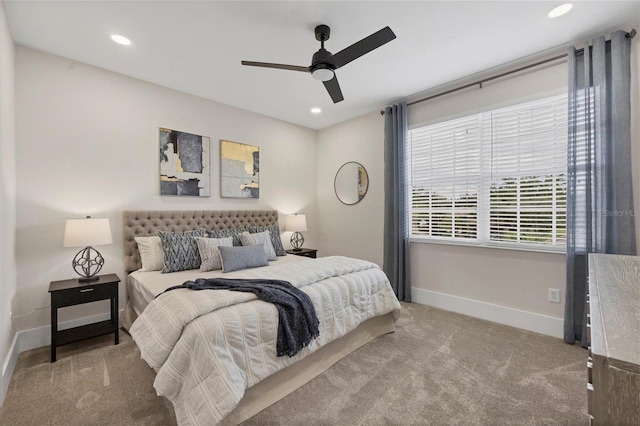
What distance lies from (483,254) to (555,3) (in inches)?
94.6

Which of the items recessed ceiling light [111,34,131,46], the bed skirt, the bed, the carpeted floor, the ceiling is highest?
the ceiling

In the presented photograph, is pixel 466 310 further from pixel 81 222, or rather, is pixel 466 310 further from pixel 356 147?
pixel 81 222

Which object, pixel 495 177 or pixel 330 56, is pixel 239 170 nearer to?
pixel 330 56

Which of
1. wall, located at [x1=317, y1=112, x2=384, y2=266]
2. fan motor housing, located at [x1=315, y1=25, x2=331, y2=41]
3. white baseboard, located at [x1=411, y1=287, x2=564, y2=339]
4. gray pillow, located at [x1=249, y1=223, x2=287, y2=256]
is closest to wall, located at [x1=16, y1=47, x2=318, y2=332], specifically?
gray pillow, located at [x1=249, y1=223, x2=287, y2=256]

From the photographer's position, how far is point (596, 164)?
8.20 ft

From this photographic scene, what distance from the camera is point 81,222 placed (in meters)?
2.62

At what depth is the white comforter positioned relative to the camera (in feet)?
5.00

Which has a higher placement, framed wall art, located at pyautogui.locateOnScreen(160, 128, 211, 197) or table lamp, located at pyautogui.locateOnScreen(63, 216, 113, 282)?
framed wall art, located at pyautogui.locateOnScreen(160, 128, 211, 197)

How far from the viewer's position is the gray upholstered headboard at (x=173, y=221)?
318 centimetres

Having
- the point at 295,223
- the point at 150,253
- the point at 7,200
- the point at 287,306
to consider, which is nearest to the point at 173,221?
the point at 150,253

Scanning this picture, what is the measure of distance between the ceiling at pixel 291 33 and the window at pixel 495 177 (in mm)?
643

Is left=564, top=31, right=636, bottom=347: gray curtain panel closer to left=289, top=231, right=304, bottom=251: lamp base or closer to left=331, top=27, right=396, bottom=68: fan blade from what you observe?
left=331, top=27, right=396, bottom=68: fan blade

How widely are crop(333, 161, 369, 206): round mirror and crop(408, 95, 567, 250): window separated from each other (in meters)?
0.83

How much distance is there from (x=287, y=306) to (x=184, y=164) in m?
2.62
